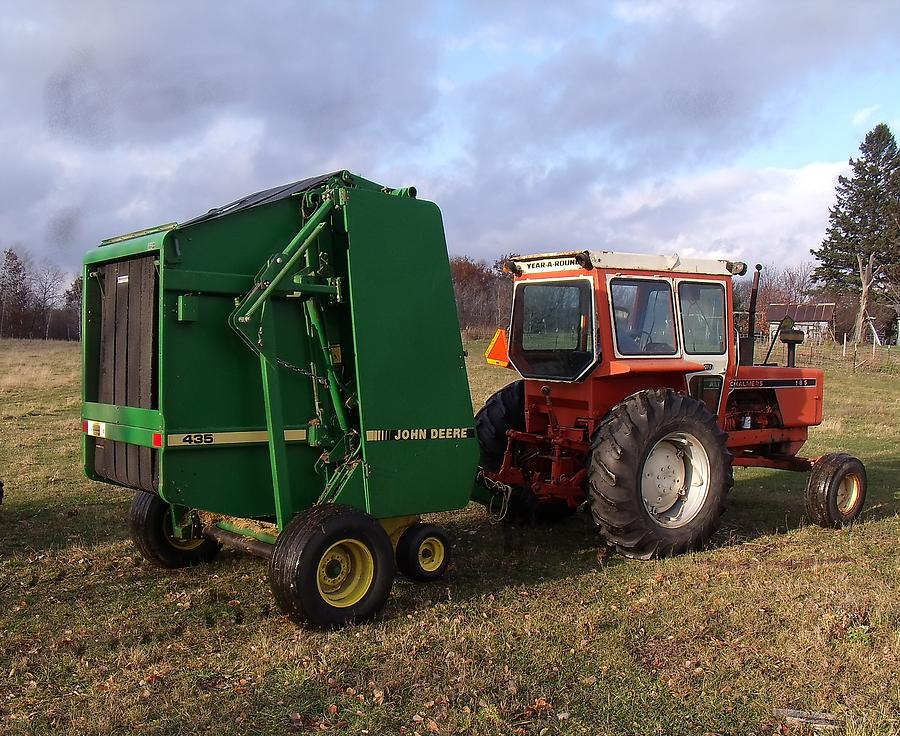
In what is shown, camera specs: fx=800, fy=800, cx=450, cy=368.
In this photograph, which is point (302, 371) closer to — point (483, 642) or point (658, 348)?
point (483, 642)

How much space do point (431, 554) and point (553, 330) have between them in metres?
2.55

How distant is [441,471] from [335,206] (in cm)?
194

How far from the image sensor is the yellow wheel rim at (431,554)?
5625 mm

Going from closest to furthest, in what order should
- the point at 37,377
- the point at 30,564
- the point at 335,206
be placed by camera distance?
the point at 335,206
the point at 30,564
the point at 37,377

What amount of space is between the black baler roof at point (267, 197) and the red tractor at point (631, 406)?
242 centimetres

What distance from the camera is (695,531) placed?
6.68 meters

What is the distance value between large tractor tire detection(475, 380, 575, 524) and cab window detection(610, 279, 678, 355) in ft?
3.96

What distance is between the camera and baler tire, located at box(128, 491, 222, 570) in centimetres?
600

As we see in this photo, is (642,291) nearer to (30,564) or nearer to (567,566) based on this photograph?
(567,566)

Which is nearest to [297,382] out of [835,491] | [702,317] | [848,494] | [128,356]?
[128,356]

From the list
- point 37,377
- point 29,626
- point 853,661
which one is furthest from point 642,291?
point 37,377

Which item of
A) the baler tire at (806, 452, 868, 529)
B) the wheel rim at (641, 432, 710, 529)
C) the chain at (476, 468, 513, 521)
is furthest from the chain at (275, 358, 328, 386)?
the baler tire at (806, 452, 868, 529)

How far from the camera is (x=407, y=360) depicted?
5.44 meters

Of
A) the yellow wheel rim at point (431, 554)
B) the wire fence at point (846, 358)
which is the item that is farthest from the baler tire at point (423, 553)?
the wire fence at point (846, 358)
